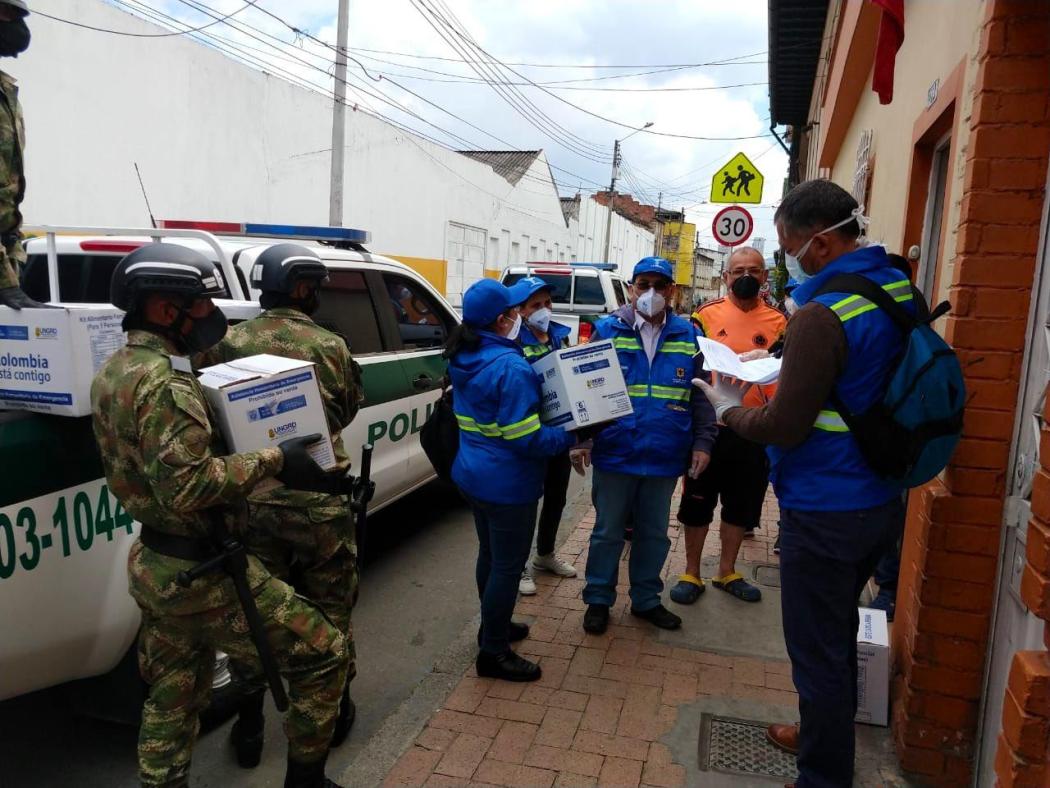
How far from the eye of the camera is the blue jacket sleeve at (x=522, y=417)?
321 centimetres

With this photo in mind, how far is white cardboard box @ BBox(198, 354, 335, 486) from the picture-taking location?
2.30 metres

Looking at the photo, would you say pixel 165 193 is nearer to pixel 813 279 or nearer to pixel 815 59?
pixel 815 59

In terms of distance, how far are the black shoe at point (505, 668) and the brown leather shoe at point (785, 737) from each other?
3.39 ft

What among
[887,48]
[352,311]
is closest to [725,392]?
[887,48]

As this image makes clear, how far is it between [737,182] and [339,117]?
24.9 ft

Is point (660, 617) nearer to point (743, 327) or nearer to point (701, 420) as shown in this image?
point (701, 420)

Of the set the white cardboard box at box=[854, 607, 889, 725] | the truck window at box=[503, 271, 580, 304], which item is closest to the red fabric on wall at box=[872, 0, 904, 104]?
the white cardboard box at box=[854, 607, 889, 725]

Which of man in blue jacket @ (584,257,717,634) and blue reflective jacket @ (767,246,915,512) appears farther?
man in blue jacket @ (584,257,717,634)

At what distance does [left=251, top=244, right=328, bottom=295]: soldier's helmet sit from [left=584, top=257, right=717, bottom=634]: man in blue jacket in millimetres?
1488

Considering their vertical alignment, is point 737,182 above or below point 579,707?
above

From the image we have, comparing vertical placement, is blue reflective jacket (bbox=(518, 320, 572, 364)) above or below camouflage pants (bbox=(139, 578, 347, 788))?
above

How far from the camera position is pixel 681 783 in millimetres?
2881

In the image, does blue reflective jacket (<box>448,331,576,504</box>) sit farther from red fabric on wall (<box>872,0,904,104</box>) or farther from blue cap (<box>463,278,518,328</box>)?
red fabric on wall (<box>872,0,904,104</box>)

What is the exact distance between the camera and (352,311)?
4711 mm
